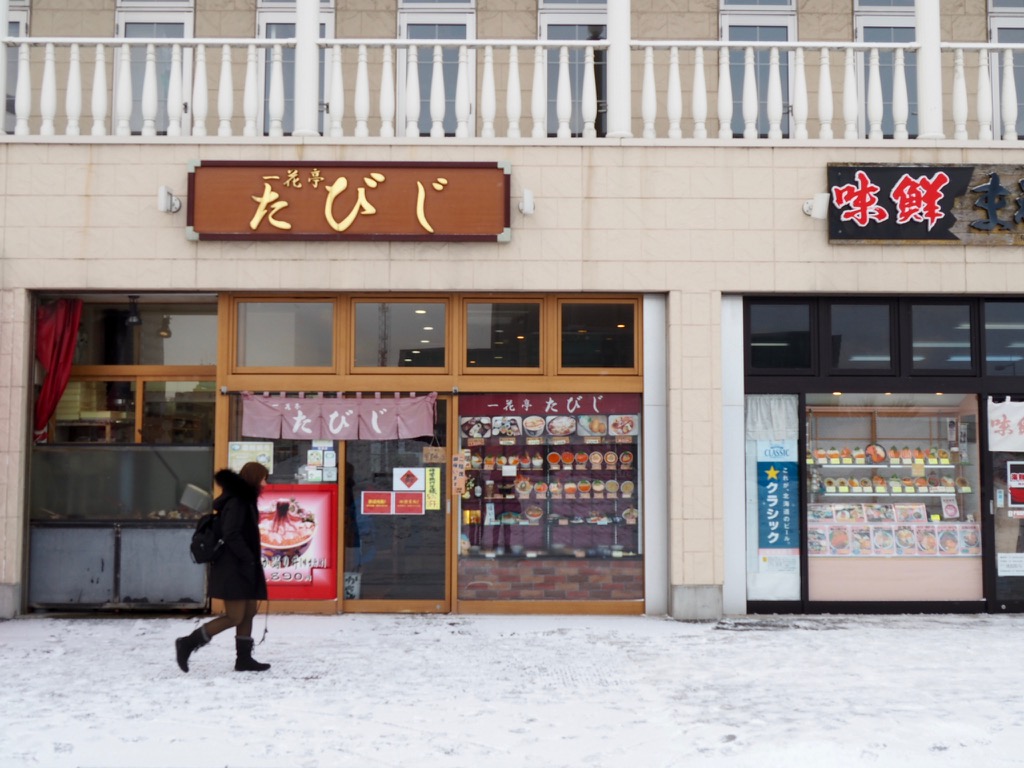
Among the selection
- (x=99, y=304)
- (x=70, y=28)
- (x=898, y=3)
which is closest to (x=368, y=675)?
(x=99, y=304)

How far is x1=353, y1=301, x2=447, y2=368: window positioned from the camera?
9961 mm

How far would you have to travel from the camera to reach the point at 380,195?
9695 mm

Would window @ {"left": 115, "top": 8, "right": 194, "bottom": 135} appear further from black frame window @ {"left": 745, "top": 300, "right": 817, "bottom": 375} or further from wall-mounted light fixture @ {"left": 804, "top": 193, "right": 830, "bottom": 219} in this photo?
wall-mounted light fixture @ {"left": 804, "top": 193, "right": 830, "bottom": 219}

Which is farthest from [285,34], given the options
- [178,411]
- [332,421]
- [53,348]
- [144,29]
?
[332,421]

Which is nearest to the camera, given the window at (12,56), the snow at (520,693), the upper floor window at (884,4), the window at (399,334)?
the snow at (520,693)

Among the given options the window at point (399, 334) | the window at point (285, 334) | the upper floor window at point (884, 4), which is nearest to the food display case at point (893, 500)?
the window at point (399, 334)

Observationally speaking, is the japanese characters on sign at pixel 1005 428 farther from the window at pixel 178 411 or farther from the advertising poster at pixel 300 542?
the window at pixel 178 411

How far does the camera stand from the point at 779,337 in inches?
396

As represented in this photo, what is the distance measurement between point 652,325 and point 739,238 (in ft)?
4.14

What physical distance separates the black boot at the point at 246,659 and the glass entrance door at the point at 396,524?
236 cm

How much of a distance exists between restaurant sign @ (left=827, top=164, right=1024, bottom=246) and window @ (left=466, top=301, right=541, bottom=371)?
3.21 meters

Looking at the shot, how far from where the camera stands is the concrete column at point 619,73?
1001 centimetres

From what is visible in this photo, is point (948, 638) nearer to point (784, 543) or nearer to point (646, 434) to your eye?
point (784, 543)

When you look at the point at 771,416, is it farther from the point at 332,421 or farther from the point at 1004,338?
the point at 332,421
